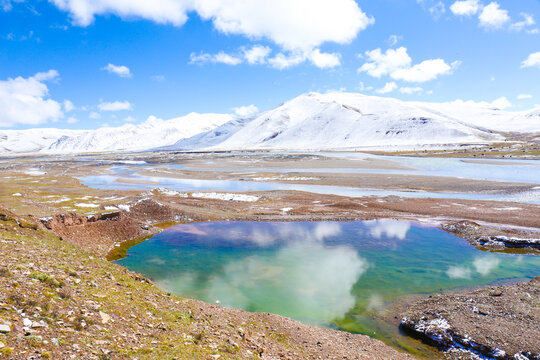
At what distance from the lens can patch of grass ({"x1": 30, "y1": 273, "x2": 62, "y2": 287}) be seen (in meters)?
10.6

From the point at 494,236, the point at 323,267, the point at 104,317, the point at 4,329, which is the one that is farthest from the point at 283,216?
the point at 4,329

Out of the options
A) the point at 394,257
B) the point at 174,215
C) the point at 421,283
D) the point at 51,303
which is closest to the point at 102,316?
the point at 51,303

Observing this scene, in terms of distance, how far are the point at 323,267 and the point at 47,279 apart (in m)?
20.6

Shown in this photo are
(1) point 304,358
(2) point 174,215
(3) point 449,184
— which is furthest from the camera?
(3) point 449,184

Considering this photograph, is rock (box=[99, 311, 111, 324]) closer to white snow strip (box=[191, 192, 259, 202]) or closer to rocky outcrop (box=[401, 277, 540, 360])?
rocky outcrop (box=[401, 277, 540, 360])

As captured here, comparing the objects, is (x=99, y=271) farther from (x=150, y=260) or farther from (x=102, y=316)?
(x=150, y=260)

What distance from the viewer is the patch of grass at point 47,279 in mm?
10570

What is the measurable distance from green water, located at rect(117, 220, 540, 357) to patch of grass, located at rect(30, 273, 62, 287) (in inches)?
450

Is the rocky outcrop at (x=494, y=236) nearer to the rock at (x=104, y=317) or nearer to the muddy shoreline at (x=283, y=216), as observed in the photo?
the muddy shoreline at (x=283, y=216)

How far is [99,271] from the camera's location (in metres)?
15.0

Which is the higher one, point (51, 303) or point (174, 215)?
point (51, 303)

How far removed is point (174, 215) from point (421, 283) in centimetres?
3236

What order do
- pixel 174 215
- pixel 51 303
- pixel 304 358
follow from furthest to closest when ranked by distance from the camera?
1. pixel 174 215
2. pixel 304 358
3. pixel 51 303

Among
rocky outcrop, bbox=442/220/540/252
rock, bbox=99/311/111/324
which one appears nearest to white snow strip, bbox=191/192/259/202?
rocky outcrop, bbox=442/220/540/252
